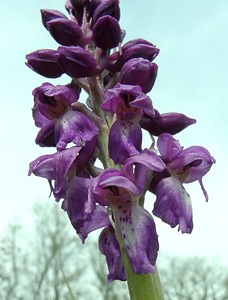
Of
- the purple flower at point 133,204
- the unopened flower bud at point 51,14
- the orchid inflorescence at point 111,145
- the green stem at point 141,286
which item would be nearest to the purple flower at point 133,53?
the orchid inflorescence at point 111,145

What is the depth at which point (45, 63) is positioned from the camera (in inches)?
109

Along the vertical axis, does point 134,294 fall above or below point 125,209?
below

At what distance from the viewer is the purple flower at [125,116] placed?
2.46 meters

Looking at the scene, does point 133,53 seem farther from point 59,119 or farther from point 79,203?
point 79,203

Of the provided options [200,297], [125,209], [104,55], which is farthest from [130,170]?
[200,297]

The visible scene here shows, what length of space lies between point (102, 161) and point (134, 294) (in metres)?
0.57

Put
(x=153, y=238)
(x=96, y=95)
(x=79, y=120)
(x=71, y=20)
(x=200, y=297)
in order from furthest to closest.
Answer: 1. (x=200, y=297)
2. (x=71, y=20)
3. (x=96, y=95)
4. (x=79, y=120)
5. (x=153, y=238)

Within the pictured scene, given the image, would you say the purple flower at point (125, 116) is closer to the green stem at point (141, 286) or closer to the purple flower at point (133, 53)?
the purple flower at point (133, 53)

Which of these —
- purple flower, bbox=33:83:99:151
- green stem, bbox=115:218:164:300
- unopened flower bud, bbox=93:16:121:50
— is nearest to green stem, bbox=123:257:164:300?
green stem, bbox=115:218:164:300

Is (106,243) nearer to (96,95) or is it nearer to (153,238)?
(153,238)

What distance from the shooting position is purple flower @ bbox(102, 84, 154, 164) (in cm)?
246

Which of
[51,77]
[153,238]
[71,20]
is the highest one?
[71,20]

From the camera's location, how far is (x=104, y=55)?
2.85m

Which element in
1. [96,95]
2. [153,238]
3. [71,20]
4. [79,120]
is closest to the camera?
[153,238]
